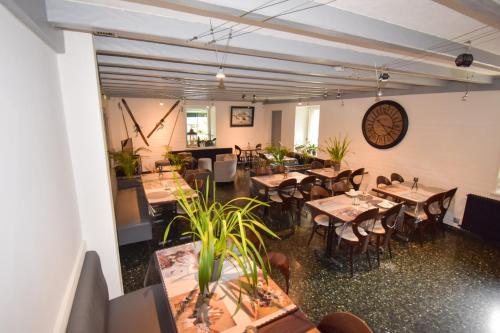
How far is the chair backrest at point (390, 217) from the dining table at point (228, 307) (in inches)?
80.3

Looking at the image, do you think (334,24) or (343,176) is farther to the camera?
(343,176)

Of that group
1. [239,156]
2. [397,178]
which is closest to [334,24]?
[397,178]

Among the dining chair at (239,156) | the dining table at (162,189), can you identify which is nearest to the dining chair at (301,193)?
the dining table at (162,189)

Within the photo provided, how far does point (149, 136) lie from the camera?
27.4ft

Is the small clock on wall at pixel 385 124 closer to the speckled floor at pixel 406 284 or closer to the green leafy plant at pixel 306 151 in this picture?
the green leafy plant at pixel 306 151

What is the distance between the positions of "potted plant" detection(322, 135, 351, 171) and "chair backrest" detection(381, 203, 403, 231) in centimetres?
257

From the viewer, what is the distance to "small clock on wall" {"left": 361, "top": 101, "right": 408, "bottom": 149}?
505 cm

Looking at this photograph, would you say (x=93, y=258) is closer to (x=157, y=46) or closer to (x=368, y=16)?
(x=157, y=46)

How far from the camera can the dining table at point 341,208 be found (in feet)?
10.4

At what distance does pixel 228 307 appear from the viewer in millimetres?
1593

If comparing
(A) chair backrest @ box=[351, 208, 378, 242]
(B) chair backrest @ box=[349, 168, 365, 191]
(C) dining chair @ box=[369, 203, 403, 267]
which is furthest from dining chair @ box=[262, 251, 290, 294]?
(B) chair backrest @ box=[349, 168, 365, 191]

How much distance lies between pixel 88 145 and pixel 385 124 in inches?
220

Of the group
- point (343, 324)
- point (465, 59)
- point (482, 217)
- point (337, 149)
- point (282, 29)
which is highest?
point (282, 29)

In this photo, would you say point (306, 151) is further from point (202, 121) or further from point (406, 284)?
point (406, 284)
